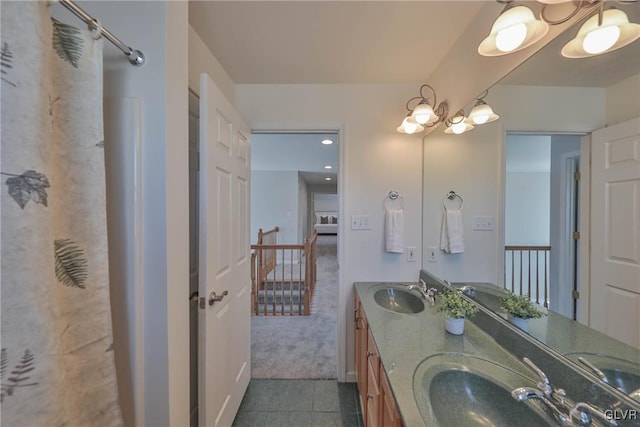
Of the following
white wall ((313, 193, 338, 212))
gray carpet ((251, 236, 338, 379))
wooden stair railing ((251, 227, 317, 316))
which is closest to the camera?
gray carpet ((251, 236, 338, 379))

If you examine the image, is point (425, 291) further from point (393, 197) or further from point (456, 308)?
point (393, 197)

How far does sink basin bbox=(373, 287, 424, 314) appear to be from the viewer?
5.81ft

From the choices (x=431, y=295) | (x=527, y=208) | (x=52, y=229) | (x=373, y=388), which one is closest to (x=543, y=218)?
(x=527, y=208)

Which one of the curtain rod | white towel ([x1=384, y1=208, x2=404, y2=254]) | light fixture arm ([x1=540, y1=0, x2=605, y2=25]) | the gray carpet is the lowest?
the gray carpet

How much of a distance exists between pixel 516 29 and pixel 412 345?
4.37 ft

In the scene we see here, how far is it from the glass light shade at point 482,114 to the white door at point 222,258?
141 centimetres

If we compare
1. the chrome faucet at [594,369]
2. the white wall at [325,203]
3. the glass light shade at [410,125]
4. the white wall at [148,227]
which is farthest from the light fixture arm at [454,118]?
the white wall at [325,203]

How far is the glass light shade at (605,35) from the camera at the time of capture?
0.68 meters

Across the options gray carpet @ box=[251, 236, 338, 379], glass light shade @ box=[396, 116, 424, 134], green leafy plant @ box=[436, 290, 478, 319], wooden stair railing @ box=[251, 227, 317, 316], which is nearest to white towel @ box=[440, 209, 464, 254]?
green leafy plant @ box=[436, 290, 478, 319]

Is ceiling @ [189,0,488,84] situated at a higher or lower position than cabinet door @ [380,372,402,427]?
higher

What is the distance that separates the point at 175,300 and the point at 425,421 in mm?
964

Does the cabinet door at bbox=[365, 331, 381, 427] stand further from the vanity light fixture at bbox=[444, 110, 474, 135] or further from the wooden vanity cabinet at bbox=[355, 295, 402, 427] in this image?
the vanity light fixture at bbox=[444, 110, 474, 135]

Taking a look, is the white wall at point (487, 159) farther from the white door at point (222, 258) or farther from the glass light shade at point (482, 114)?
the white door at point (222, 258)

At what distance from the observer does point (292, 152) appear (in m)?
4.46
